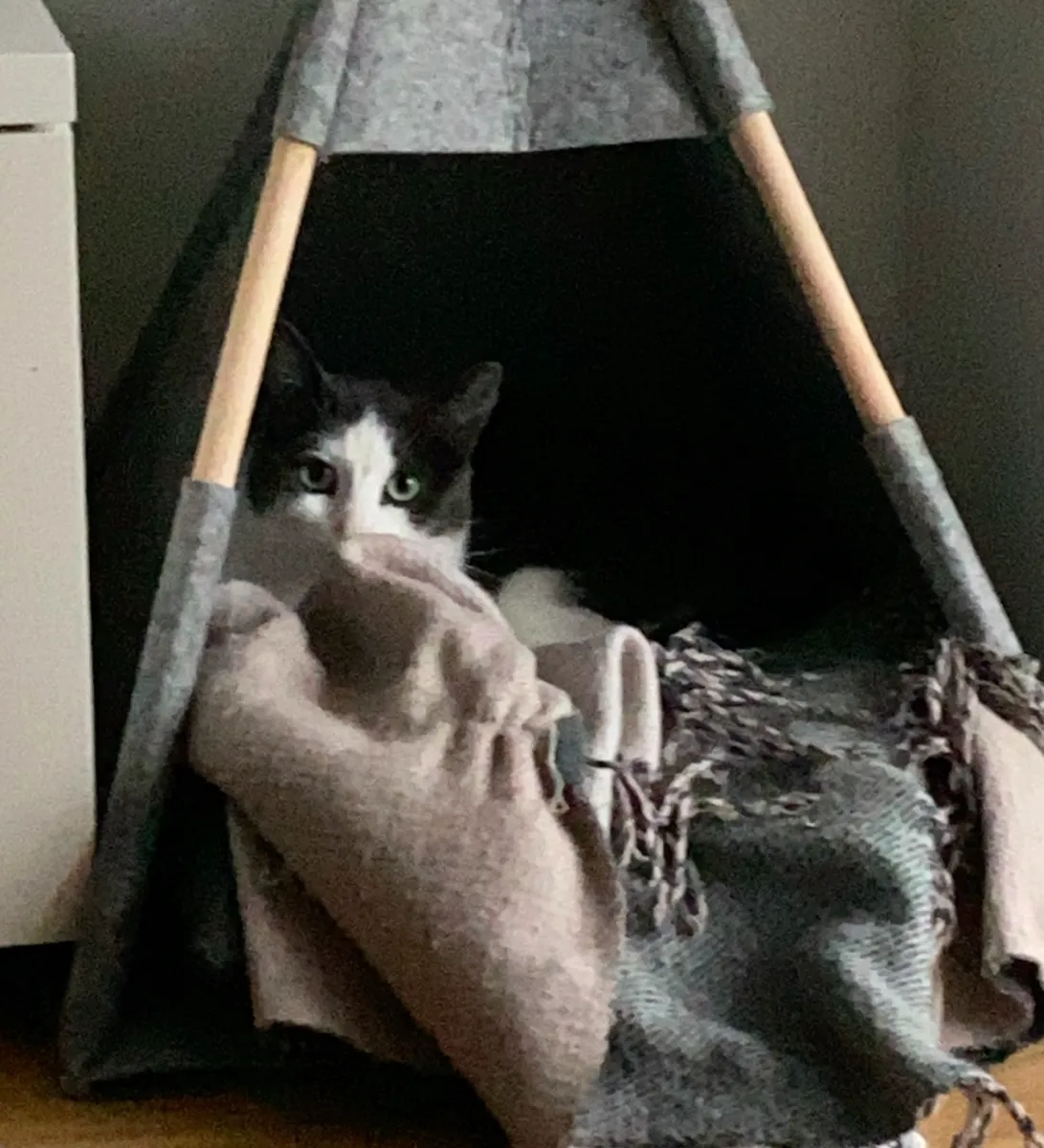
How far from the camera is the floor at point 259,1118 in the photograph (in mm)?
1000

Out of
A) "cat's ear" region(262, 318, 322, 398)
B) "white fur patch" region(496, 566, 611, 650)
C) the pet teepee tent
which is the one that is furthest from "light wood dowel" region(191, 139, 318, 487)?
"white fur patch" region(496, 566, 611, 650)

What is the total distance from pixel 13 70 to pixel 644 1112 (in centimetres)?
69

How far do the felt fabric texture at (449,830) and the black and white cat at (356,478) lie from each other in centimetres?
22

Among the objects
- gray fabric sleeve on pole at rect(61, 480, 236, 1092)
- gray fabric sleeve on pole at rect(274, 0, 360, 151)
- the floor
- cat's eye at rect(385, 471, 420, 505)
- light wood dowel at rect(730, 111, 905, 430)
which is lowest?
the floor

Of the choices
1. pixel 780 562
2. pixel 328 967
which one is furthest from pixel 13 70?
pixel 780 562

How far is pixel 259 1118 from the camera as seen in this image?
102 cm

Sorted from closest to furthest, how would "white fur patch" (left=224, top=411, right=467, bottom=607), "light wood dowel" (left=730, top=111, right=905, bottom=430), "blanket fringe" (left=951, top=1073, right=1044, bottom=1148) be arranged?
"blanket fringe" (left=951, top=1073, right=1044, bottom=1148) → "light wood dowel" (left=730, top=111, right=905, bottom=430) → "white fur patch" (left=224, top=411, right=467, bottom=607)

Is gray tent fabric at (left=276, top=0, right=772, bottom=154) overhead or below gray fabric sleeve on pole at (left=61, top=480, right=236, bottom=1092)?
overhead

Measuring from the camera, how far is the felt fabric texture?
90 centimetres

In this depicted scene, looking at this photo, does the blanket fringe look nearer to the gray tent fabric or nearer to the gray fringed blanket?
the gray fringed blanket

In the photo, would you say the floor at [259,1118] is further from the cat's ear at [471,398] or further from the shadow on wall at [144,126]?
the shadow on wall at [144,126]

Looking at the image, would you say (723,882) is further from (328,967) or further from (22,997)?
(22,997)

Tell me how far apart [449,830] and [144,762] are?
0.21m

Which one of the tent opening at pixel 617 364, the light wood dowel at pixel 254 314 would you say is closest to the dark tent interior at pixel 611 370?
the tent opening at pixel 617 364
